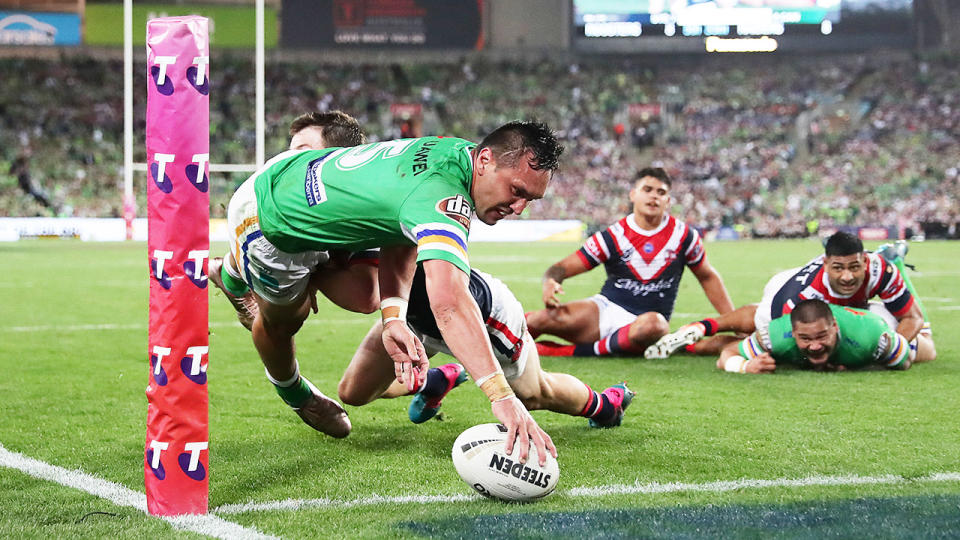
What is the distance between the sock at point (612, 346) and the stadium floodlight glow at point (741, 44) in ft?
118

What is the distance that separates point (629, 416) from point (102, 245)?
23.5 metres

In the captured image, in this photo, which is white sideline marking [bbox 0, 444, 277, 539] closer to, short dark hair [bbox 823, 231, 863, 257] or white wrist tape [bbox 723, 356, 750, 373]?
white wrist tape [bbox 723, 356, 750, 373]

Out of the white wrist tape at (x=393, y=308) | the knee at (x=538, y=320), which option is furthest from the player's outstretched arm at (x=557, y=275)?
the white wrist tape at (x=393, y=308)

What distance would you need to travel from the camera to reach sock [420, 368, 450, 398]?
5.08 meters

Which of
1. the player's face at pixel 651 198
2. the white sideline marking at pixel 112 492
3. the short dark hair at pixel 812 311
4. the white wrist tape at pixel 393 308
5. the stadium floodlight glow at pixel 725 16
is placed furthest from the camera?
the stadium floodlight glow at pixel 725 16

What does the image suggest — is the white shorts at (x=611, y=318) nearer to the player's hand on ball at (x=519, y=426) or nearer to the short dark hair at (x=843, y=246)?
the short dark hair at (x=843, y=246)

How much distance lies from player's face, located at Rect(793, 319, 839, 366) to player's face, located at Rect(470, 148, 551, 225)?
3.69 m

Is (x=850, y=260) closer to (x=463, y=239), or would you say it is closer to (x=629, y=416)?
(x=629, y=416)

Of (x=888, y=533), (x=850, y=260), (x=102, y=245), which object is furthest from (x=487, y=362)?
(x=102, y=245)

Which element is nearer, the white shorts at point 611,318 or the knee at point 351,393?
the knee at point 351,393

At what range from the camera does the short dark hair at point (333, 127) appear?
527 cm

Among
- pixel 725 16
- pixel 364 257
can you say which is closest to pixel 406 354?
pixel 364 257

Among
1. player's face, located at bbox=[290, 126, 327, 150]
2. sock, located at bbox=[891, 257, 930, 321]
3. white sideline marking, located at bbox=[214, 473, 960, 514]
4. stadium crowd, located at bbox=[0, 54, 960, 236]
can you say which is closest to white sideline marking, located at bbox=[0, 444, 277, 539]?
white sideline marking, located at bbox=[214, 473, 960, 514]

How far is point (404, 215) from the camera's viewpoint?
3.40 meters
